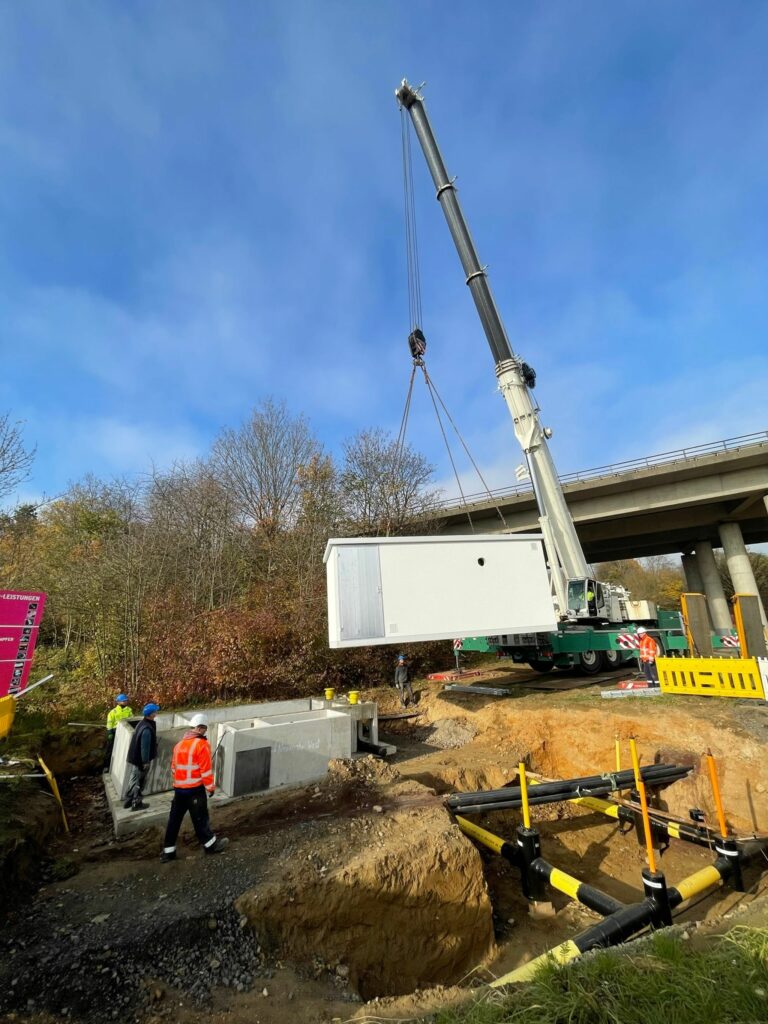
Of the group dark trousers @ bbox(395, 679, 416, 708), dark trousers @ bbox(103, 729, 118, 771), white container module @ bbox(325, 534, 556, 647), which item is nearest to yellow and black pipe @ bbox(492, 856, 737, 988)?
white container module @ bbox(325, 534, 556, 647)

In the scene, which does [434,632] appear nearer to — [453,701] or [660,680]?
[453,701]

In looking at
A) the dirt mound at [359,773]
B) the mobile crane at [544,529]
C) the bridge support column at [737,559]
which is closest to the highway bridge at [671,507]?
the bridge support column at [737,559]

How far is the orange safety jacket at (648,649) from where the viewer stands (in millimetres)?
11789

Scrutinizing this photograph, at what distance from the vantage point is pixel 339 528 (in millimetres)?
20219

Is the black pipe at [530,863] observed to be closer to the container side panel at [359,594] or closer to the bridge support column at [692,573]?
the container side panel at [359,594]

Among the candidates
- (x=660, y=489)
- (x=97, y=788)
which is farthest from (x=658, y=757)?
(x=660, y=489)

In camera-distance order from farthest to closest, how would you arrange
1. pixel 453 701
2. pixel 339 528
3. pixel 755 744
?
pixel 339 528, pixel 453 701, pixel 755 744

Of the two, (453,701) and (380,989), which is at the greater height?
(453,701)

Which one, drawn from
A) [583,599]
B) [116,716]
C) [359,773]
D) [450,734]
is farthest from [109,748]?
[583,599]

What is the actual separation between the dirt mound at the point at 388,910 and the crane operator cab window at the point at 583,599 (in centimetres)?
783

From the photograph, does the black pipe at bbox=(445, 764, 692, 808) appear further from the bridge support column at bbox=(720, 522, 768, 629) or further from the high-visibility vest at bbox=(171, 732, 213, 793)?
the bridge support column at bbox=(720, 522, 768, 629)

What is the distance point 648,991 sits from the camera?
94.3 inches

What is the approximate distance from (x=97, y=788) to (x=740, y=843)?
11.3 metres

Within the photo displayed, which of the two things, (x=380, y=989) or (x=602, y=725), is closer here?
(x=380, y=989)
